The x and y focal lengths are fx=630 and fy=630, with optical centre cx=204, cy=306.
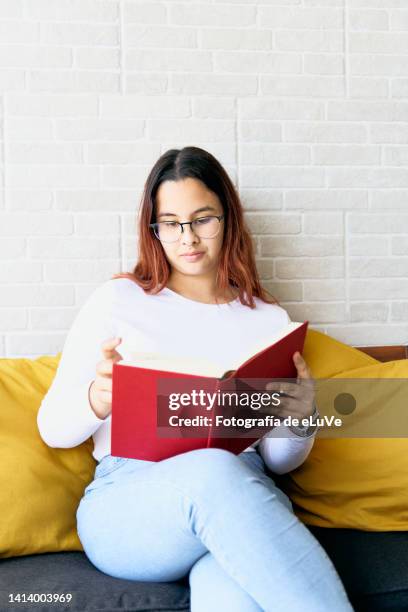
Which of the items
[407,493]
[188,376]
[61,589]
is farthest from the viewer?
[407,493]

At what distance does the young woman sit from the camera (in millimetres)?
1094

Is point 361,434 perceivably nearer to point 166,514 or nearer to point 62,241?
point 166,514

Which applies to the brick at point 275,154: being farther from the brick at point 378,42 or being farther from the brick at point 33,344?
the brick at point 33,344

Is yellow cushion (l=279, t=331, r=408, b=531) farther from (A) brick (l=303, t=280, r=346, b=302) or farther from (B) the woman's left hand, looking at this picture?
(A) brick (l=303, t=280, r=346, b=302)

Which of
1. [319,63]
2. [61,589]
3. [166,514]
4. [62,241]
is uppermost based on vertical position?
[319,63]

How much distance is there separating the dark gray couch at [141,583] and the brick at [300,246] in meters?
0.95

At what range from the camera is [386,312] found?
6.93 feet

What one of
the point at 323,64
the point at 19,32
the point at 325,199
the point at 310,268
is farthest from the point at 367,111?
the point at 19,32

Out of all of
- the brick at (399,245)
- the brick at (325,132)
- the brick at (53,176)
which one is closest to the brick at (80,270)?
the brick at (53,176)

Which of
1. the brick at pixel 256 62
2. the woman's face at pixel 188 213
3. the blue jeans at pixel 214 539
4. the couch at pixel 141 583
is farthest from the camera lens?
the brick at pixel 256 62

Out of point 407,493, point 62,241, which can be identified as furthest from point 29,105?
point 407,493

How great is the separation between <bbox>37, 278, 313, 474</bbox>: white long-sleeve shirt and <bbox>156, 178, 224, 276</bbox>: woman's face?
96 mm

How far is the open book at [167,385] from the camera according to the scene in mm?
1108

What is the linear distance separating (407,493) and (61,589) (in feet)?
2.69
